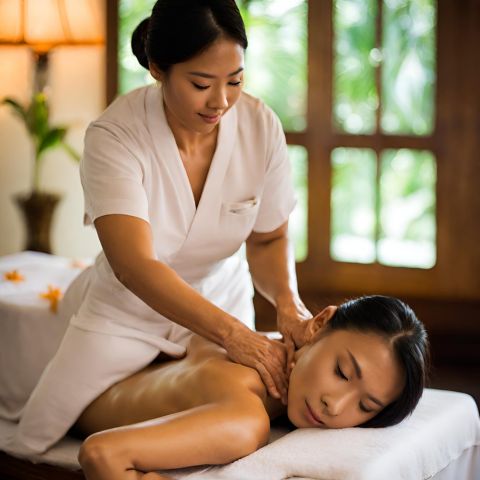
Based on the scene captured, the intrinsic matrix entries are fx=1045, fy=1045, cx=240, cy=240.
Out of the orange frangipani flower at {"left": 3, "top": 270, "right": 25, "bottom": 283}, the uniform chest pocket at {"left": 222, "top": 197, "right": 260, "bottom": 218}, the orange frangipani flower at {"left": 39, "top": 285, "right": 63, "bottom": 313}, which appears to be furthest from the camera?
the orange frangipani flower at {"left": 3, "top": 270, "right": 25, "bottom": 283}

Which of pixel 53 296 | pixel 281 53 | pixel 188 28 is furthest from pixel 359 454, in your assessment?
pixel 281 53

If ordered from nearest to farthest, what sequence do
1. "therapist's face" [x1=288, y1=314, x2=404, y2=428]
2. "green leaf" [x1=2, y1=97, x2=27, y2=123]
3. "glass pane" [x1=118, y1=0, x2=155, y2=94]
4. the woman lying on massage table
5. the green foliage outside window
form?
the woman lying on massage table, "therapist's face" [x1=288, y1=314, x2=404, y2=428], the green foliage outside window, "green leaf" [x1=2, y1=97, x2=27, y2=123], "glass pane" [x1=118, y1=0, x2=155, y2=94]

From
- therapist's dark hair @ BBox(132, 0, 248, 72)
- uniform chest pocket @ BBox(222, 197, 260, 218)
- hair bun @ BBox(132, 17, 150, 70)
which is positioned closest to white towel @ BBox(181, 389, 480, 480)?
uniform chest pocket @ BBox(222, 197, 260, 218)

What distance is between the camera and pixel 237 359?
2.35 metres

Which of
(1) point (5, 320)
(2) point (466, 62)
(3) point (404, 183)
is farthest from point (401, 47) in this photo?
(1) point (5, 320)

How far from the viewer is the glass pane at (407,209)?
15.4 ft

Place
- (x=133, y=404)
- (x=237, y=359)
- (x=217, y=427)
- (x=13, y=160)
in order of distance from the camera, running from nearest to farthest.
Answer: (x=217, y=427) → (x=237, y=359) → (x=133, y=404) → (x=13, y=160)

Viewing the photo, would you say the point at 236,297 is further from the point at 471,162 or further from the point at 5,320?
the point at 471,162

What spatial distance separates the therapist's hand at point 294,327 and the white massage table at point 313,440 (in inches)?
8.2

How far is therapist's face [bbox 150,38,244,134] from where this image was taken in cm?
240

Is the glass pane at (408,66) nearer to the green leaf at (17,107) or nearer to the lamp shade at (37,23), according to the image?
the lamp shade at (37,23)

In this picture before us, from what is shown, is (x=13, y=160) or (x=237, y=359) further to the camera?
(x=13, y=160)

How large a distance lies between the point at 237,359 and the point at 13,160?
3.06 m

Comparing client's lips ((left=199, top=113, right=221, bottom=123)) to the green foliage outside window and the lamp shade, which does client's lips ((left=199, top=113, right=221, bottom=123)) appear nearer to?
the green foliage outside window
